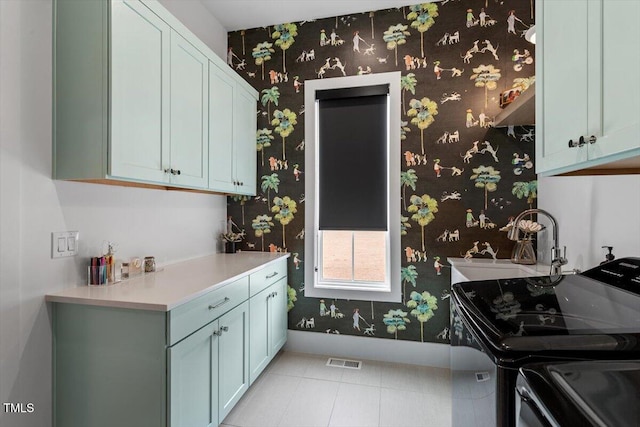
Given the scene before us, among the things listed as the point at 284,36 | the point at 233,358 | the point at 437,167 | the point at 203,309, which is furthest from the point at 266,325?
the point at 284,36

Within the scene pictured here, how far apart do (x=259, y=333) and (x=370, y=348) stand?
3.43 ft

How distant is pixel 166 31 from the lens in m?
1.75

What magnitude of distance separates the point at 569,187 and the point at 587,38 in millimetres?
1260

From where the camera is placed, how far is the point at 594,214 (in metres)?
1.74

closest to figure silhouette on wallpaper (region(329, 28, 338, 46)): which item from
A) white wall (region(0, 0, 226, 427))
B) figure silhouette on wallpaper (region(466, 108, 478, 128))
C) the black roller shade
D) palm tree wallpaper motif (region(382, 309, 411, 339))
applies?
the black roller shade

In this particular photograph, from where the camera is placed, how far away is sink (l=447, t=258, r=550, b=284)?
84.0 inches

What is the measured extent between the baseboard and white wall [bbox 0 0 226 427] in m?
1.81

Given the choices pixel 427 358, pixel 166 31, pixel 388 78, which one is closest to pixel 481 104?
pixel 388 78

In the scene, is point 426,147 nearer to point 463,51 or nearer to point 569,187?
point 463,51

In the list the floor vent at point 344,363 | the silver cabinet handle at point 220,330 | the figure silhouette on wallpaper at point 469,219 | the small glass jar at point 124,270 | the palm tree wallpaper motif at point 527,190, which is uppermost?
the palm tree wallpaper motif at point 527,190

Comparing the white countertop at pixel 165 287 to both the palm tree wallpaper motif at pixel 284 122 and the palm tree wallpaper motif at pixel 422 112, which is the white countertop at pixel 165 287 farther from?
the palm tree wallpaper motif at pixel 422 112

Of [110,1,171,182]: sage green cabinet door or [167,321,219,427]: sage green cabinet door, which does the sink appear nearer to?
[167,321,219,427]: sage green cabinet door

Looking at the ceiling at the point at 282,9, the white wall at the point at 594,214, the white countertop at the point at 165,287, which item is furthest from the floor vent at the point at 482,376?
the ceiling at the point at 282,9

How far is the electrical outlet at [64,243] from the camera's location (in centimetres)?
147
